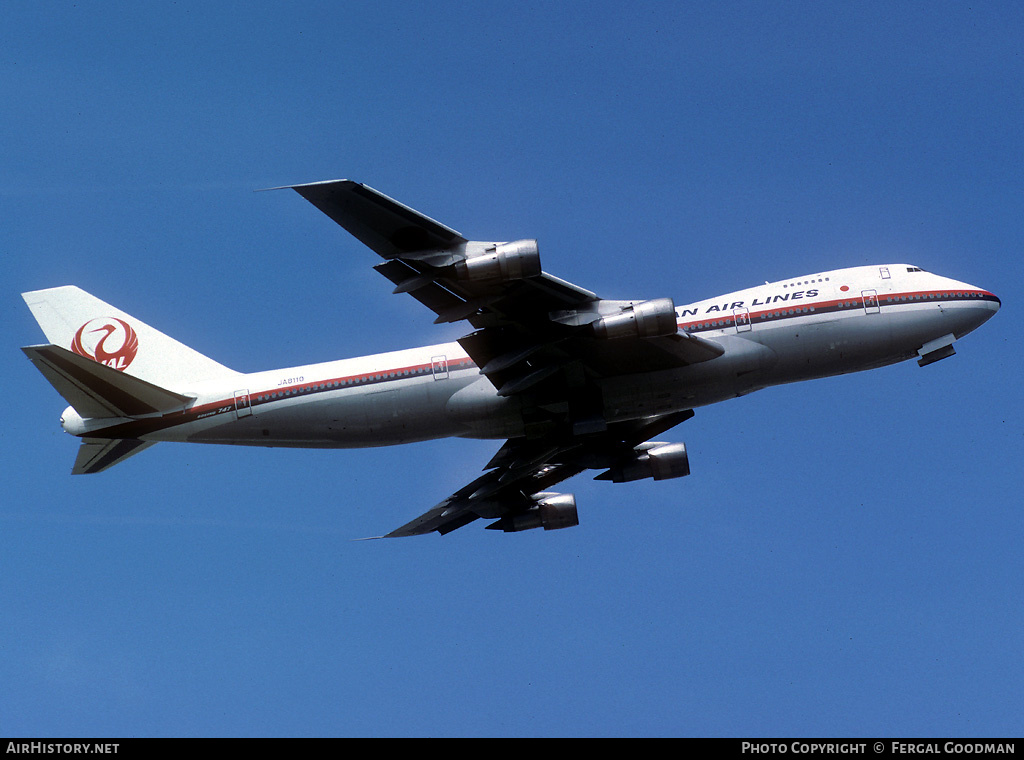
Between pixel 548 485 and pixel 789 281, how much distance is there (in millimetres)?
14867

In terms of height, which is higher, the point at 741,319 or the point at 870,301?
the point at 870,301

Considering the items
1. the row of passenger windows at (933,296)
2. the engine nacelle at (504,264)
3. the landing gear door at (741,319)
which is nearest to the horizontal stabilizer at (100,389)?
the engine nacelle at (504,264)

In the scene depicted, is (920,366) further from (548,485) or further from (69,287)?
(69,287)

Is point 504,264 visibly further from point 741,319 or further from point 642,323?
point 741,319

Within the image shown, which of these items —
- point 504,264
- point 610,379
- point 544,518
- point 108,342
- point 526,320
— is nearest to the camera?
point 504,264

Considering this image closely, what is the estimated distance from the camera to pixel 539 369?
41375 millimetres

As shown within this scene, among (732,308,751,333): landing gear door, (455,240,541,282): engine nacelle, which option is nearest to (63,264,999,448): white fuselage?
(732,308,751,333): landing gear door

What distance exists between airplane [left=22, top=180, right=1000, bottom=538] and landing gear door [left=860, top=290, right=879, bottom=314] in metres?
0.06

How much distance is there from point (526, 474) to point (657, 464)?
577 cm

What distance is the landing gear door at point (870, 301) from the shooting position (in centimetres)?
4247

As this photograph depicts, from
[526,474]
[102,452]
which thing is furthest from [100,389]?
[526,474]

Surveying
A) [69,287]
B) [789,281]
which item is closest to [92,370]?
[69,287]

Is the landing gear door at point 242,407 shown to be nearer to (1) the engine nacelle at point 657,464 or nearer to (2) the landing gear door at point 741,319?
(1) the engine nacelle at point 657,464
